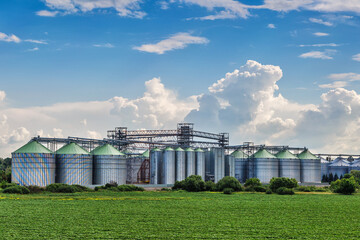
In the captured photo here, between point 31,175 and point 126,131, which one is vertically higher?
point 126,131

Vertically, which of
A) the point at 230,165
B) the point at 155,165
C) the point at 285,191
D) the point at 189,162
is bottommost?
the point at 285,191

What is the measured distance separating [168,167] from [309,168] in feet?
184

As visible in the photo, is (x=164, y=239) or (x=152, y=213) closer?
(x=164, y=239)

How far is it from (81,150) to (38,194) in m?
23.2

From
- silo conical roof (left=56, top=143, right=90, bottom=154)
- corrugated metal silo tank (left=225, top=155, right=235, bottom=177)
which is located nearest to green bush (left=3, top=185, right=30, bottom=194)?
silo conical roof (left=56, top=143, right=90, bottom=154)

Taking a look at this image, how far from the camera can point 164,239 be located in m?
36.8

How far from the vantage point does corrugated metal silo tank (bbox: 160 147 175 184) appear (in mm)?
120188

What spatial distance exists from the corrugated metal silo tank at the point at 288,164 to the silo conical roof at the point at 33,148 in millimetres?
75707

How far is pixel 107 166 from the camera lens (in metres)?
112

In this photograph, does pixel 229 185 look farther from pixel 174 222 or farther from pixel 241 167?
pixel 174 222

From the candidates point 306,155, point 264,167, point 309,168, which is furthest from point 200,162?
point 306,155

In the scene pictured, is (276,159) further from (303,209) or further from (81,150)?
(303,209)

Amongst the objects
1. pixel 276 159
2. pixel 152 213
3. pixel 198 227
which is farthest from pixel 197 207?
pixel 276 159

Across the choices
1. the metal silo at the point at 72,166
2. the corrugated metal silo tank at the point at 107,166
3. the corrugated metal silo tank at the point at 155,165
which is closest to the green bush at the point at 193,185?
the corrugated metal silo tank at the point at 155,165
